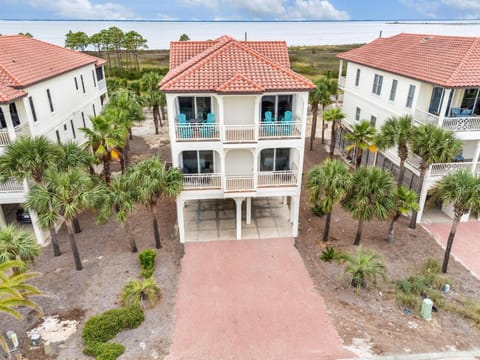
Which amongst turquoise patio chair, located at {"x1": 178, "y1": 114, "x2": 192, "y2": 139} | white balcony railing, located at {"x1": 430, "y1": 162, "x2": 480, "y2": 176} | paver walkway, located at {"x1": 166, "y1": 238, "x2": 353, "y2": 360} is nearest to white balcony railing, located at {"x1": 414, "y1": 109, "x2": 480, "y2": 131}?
white balcony railing, located at {"x1": 430, "y1": 162, "x2": 480, "y2": 176}

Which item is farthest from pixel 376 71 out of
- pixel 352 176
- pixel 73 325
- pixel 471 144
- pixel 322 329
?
pixel 73 325

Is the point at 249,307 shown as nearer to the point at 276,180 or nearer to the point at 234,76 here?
the point at 276,180

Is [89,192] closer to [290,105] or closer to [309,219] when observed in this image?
[290,105]

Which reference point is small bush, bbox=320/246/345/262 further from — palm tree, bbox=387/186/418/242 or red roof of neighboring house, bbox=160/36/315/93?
red roof of neighboring house, bbox=160/36/315/93

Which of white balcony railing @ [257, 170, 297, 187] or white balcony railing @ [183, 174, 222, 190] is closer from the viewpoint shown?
white balcony railing @ [183, 174, 222, 190]

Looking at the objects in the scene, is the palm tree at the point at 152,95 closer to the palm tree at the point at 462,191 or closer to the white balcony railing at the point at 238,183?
the white balcony railing at the point at 238,183

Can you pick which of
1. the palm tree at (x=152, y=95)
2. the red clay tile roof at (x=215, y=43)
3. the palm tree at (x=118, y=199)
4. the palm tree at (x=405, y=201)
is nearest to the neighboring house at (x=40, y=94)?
the palm tree at (x=118, y=199)
